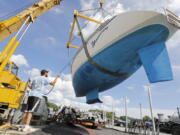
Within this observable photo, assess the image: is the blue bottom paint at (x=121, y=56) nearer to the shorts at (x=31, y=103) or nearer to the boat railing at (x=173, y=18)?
the boat railing at (x=173, y=18)

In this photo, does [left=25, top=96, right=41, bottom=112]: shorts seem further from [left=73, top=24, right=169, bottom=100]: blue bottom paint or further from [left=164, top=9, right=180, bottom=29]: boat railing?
[left=164, top=9, right=180, bottom=29]: boat railing

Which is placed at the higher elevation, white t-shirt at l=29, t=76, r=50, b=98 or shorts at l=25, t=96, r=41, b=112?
white t-shirt at l=29, t=76, r=50, b=98

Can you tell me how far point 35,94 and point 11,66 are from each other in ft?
17.5

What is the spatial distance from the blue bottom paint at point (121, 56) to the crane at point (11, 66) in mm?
3013

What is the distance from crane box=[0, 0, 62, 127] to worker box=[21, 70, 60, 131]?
212cm

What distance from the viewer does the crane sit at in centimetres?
576

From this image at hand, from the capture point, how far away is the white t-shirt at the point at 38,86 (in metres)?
3.31

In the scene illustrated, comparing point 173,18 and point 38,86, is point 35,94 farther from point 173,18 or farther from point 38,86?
point 173,18

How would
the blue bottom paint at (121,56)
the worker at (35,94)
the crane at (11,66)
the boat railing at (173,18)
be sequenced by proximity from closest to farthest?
the worker at (35,94) → the boat railing at (173,18) → the blue bottom paint at (121,56) → the crane at (11,66)

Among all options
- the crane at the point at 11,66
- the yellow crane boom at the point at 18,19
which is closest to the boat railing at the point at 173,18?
the crane at the point at 11,66

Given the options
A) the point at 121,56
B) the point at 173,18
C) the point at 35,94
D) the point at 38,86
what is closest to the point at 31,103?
the point at 35,94

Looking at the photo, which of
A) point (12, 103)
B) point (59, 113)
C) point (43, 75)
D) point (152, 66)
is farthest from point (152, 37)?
point (59, 113)

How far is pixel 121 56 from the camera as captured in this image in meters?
4.85

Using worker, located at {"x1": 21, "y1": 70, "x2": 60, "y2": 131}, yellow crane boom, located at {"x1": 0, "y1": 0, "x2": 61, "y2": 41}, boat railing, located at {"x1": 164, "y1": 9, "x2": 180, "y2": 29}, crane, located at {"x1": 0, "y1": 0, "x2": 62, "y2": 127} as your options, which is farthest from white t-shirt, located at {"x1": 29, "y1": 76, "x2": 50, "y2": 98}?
yellow crane boom, located at {"x1": 0, "y1": 0, "x2": 61, "y2": 41}
